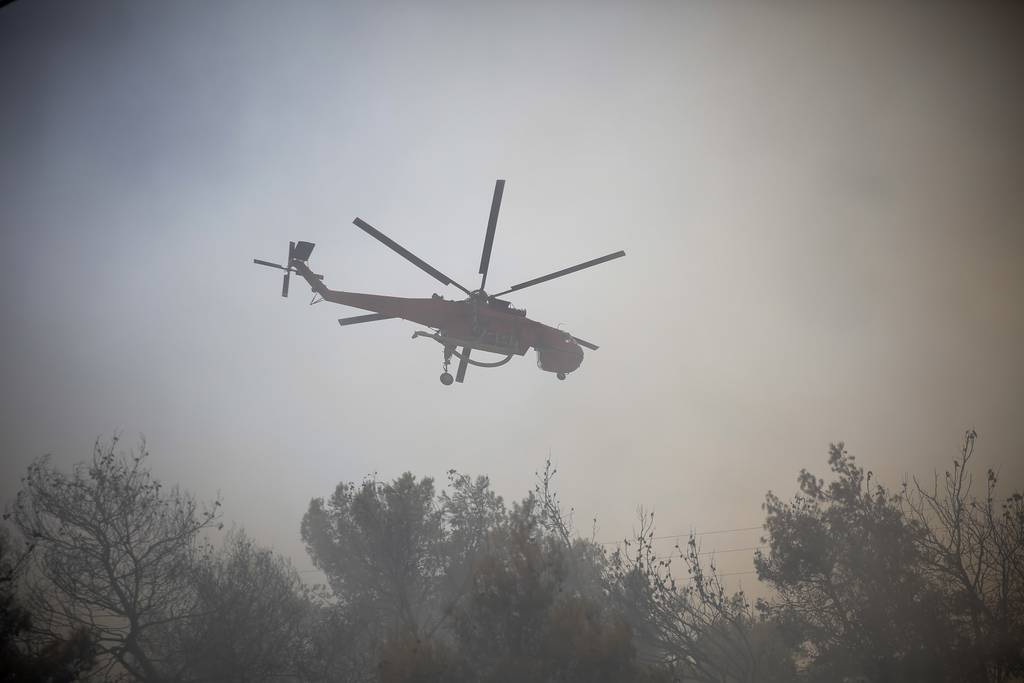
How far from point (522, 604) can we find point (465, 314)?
6800 mm

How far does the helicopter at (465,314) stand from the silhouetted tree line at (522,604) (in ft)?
14.9

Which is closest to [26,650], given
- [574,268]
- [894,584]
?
[574,268]

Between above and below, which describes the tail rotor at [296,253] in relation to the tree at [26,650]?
above

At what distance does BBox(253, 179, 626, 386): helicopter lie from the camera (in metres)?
11.9

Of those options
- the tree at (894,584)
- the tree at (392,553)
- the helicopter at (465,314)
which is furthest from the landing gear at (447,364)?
the tree at (894,584)

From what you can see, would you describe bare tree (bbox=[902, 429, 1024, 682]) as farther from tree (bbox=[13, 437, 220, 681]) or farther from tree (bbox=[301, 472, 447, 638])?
tree (bbox=[13, 437, 220, 681])

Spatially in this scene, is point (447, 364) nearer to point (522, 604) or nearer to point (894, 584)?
point (522, 604)

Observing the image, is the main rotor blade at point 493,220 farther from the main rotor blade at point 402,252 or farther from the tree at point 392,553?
the tree at point 392,553

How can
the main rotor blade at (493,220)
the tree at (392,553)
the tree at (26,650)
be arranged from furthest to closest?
the tree at (392,553) < the main rotor blade at (493,220) < the tree at (26,650)

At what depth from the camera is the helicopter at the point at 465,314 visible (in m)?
11.9

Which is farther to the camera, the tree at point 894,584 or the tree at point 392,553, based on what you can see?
the tree at point 392,553

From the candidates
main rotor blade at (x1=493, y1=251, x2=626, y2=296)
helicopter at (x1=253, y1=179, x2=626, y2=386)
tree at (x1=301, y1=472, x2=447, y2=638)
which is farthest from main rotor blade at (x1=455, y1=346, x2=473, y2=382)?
tree at (x1=301, y1=472, x2=447, y2=638)

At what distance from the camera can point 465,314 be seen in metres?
12.9

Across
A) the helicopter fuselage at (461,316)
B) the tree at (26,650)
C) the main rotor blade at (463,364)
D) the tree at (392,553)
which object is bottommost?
the tree at (26,650)
